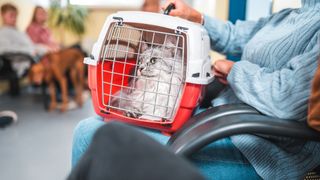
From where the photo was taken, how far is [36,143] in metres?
1.85

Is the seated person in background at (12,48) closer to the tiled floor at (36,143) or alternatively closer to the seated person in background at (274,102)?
the tiled floor at (36,143)

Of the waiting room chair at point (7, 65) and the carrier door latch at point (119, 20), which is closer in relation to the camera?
the carrier door latch at point (119, 20)

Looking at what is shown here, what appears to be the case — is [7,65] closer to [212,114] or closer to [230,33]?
[230,33]

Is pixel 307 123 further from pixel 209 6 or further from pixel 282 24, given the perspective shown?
pixel 209 6

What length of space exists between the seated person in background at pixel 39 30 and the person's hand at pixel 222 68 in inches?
96.9

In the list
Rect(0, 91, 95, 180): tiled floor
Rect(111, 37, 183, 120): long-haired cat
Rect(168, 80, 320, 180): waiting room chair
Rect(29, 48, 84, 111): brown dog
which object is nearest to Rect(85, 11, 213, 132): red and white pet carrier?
Rect(111, 37, 183, 120): long-haired cat

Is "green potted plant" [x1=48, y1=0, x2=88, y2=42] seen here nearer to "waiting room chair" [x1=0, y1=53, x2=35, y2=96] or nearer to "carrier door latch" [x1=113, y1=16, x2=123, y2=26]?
"waiting room chair" [x1=0, y1=53, x2=35, y2=96]

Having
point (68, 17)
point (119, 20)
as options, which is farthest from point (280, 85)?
point (68, 17)

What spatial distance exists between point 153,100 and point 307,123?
356mm

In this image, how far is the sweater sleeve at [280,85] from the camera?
22.8 inches

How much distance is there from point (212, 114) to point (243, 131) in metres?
0.10

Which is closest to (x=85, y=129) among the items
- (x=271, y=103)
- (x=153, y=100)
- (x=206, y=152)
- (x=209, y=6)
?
(x=153, y=100)

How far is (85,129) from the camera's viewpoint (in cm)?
75

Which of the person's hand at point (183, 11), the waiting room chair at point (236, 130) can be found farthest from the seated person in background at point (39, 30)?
the waiting room chair at point (236, 130)
